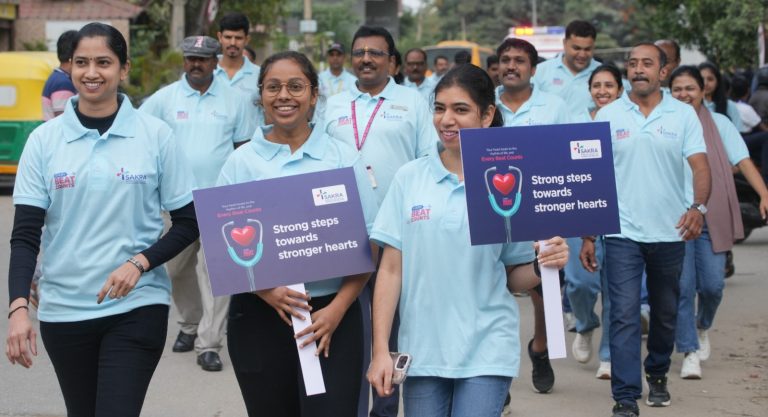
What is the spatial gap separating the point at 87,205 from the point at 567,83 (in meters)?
6.14

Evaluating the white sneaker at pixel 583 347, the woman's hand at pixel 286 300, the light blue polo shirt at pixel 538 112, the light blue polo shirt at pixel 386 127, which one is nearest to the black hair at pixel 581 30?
the light blue polo shirt at pixel 538 112

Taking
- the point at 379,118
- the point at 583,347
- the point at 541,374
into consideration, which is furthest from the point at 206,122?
the point at 583,347

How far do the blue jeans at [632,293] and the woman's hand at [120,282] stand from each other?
11.4 ft

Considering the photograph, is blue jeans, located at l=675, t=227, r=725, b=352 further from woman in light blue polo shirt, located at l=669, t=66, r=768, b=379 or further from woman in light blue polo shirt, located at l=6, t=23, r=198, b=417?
woman in light blue polo shirt, located at l=6, t=23, r=198, b=417

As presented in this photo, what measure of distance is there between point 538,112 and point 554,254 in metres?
3.54

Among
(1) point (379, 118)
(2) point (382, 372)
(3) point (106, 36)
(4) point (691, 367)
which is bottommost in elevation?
(4) point (691, 367)

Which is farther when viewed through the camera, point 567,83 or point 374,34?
point 567,83

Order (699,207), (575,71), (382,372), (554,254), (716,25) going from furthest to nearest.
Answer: (716,25) → (575,71) → (699,207) → (554,254) → (382,372)

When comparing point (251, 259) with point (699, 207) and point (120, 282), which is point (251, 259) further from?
point (699, 207)

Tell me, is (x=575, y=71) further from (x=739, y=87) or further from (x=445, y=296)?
(x=445, y=296)

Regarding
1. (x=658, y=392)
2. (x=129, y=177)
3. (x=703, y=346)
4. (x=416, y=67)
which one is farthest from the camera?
(x=416, y=67)

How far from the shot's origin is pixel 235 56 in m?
9.90

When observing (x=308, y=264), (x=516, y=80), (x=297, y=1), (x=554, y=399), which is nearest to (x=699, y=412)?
(x=554, y=399)

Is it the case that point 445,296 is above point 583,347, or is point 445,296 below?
above
